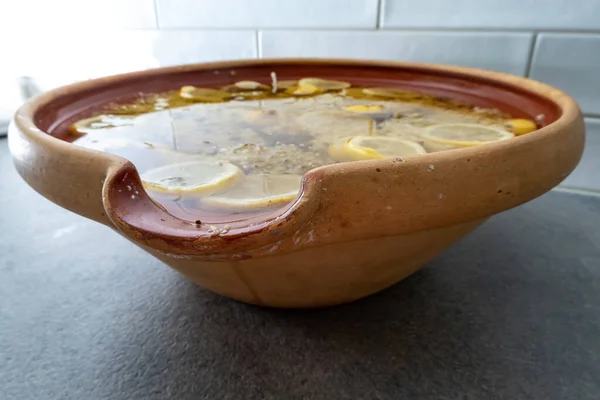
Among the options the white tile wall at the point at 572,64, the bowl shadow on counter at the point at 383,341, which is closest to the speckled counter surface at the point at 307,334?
the bowl shadow on counter at the point at 383,341

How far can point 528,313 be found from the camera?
466 mm

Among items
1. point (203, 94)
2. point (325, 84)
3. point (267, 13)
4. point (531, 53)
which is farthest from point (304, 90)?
point (531, 53)

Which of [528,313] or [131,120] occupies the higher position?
[131,120]

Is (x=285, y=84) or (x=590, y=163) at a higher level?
(x=285, y=84)

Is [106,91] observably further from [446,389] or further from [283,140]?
[446,389]

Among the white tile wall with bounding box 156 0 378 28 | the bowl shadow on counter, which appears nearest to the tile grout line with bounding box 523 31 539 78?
the white tile wall with bounding box 156 0 378 28

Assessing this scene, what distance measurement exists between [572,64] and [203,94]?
1.82 feet

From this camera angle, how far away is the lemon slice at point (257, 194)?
1.06ft

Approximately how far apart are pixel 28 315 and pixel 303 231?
1.20ft

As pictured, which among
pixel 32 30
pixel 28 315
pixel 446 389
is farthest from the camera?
pixel 32 30

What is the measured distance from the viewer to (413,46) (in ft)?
2.60

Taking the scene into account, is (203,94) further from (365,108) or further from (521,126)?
(521,126)

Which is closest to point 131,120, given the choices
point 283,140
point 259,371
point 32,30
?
point 283,140

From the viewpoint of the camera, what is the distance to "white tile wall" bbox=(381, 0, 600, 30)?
677 mm
